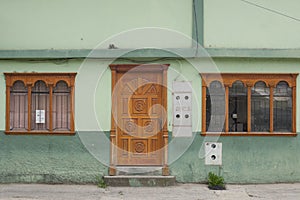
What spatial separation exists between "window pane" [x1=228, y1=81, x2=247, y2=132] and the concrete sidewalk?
49.5 inches

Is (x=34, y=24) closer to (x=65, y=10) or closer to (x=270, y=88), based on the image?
(x=65, y=10)

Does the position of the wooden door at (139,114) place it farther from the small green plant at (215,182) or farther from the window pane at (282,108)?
the window pane at (282,108)

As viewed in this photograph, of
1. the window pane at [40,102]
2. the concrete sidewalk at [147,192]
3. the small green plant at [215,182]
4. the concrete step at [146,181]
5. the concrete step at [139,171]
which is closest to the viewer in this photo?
the concrete sidewalk at [147,192]

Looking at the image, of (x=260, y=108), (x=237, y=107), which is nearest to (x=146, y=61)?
(x=237, y=107)

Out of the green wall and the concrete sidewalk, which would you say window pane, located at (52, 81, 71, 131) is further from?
the green wall

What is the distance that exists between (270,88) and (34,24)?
5257 mm

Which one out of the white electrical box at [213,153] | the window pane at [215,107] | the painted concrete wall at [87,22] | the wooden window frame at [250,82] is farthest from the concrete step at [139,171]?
Answer: the painted concrete wall at [87,22]

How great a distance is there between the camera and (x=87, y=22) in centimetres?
923

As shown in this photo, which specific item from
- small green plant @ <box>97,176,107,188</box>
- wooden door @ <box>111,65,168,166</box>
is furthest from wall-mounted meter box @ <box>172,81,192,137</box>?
small green plant @ <box>97,176,107,188</box>

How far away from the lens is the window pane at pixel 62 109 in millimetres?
9242

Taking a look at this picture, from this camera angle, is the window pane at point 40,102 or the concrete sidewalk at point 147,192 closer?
the concrete sidewalk at point 147,192

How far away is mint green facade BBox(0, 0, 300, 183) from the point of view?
9.10 m

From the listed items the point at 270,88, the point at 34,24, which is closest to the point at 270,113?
the point at 270,88

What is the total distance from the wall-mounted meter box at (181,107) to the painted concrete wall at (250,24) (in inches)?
41.4
